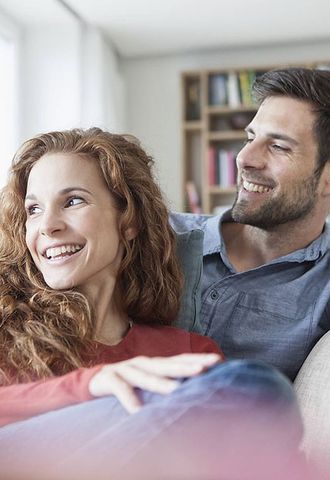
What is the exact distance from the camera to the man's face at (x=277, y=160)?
180cm

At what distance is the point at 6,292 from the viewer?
1190 mm

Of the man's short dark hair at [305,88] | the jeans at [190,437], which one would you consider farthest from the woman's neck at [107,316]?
the man's short dark hair at [305,88]

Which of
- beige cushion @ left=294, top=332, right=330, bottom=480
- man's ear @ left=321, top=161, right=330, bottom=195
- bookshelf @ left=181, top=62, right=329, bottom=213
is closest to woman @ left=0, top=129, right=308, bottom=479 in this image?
beige cushion @ left=294, top=332, right=330, bottom=480

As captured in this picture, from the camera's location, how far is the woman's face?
45.7 inches

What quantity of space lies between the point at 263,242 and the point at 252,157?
0.74 ft

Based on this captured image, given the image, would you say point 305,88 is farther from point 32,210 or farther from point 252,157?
point 32,210

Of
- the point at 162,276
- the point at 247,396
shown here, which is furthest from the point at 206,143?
the point at 247,396

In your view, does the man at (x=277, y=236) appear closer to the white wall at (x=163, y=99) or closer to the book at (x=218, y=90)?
the book at (x=218, y=90)

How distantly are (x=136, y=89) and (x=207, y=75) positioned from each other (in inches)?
25.9

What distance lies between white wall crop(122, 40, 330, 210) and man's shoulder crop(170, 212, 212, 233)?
3.77m

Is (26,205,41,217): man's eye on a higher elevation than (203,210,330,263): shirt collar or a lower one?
higher

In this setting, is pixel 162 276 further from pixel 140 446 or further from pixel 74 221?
pixel 140 446

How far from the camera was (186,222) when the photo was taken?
1721 mm

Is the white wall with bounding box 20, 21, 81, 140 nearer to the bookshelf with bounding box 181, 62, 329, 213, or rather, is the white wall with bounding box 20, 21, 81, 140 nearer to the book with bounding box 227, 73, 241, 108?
the bookshelf with bounding box 181, 62, 329, 213
